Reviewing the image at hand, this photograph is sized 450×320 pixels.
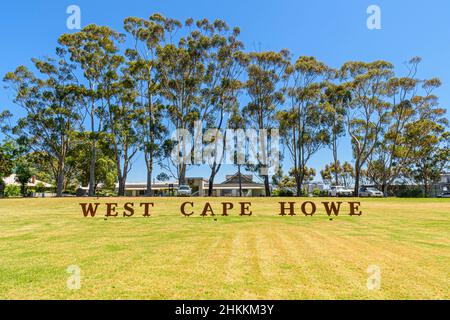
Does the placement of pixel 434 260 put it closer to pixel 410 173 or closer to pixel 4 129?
pixel 4 129

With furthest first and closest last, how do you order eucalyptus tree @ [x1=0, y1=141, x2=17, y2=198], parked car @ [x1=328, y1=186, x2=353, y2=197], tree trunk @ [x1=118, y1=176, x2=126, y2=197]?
eucalyptus tree @ [x1=0, y1=141, x2=17, y2=198] → parked car @ [x1=328, y1=186, x2=353, y2=197] → tree trunk @ [x1=118, y1=176, x2=126, y2=197]

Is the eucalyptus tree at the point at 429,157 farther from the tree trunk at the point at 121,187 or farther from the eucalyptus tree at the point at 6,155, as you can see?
the eucalyptus tree at the point at 6,155

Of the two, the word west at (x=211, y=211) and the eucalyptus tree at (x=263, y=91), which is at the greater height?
the eucalyptus tree at (x=263, y=91)

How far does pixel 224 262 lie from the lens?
6.30 m

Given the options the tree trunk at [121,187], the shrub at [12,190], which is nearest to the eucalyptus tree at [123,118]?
the tree trunk at [121,187]

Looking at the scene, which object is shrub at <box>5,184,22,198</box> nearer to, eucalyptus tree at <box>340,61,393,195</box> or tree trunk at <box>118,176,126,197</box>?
tree trunk at <box>118,176,126,197</box>

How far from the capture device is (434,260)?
6.52 metres

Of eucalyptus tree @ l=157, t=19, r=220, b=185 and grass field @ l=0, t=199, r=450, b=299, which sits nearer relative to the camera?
grass field @ l=0, t=199, r=450, b=299

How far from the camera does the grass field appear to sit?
476 centimetres

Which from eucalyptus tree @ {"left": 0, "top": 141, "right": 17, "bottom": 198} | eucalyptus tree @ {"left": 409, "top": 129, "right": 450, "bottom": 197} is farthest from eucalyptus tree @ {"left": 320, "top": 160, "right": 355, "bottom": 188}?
eucalyptus tree @ {"left": 0, "top": 141, "right": 17, "bottom": 198}

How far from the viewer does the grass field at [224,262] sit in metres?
4.76

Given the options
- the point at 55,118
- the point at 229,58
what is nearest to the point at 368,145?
the point at 229,58
